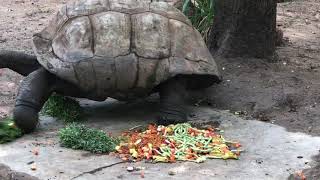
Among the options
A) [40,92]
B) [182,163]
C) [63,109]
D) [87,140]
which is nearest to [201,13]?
[63,109]

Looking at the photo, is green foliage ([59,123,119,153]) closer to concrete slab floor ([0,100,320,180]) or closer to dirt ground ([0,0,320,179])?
concrete slab floor ([0,100,320,180])

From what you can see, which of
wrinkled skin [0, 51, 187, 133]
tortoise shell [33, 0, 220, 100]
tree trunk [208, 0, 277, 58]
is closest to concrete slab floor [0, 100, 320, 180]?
wrinkled skin [0, 51, 187, 133]

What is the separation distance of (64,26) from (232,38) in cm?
214

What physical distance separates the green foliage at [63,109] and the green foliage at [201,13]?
2.20m

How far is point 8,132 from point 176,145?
54.8 inches

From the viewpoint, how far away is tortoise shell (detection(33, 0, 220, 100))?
5.12 meters

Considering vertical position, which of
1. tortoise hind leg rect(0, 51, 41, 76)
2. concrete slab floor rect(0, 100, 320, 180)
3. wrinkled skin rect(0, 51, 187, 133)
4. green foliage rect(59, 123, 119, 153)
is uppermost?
tortoise hind leg rect(0, 51, 41, 76)

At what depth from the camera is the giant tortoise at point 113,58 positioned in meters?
5.12

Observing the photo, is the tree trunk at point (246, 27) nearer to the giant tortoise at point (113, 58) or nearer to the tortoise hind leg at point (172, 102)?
the giant tortoise at point (113, 58)

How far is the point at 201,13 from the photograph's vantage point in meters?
7.49

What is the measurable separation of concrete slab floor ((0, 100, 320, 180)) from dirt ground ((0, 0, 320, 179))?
8.6 inches

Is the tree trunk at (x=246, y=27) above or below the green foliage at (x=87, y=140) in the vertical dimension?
above

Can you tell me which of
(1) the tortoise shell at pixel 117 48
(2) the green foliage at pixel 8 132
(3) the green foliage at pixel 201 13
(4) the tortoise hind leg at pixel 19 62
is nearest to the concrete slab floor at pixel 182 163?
(2) the green foliage at pixel 8 132

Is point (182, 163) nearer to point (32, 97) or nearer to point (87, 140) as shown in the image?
point (87, 140)
